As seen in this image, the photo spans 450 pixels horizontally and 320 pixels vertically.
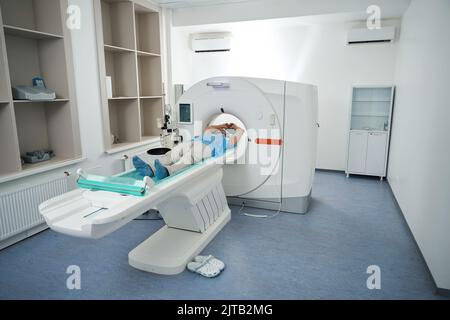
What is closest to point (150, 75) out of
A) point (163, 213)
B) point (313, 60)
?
point (313, 60)

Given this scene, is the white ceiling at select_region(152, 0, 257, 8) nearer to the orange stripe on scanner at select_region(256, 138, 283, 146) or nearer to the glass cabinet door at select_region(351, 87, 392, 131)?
the orange stripe on scanner at select_region(256, 138, 283, 146)

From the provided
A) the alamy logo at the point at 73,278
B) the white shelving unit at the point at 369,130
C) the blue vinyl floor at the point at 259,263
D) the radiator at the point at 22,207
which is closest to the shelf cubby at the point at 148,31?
the radiator at the point at 22,207

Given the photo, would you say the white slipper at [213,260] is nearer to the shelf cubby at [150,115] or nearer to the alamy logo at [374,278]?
the alamy logo at [374,278]

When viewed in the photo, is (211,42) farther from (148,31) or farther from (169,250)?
(169,250)

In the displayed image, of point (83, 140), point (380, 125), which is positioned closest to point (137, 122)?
point (83, 140)

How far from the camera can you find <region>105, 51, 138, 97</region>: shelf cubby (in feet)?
12.2

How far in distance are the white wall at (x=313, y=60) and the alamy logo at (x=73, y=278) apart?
10.2ft

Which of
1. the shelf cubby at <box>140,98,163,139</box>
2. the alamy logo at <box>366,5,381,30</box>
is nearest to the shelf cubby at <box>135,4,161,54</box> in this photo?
the shelf cubby at <box>140,98,163,139</box>

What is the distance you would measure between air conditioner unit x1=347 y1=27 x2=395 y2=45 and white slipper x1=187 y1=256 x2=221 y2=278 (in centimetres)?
355

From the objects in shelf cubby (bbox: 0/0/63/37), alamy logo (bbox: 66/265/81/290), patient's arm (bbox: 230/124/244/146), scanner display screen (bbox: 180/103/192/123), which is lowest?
alamy logo (bbox: 66/265/81/290)

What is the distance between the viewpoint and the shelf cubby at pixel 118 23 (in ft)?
11.8

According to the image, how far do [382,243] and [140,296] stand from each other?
75.8 inches

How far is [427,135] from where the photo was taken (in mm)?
2340
